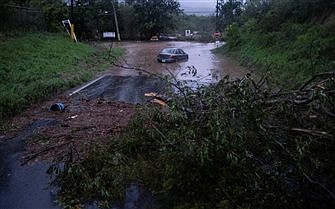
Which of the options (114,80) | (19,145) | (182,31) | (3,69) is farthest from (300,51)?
(182,31)

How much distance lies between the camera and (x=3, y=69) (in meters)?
16.3

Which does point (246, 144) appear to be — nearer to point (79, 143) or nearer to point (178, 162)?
point (178, 162)

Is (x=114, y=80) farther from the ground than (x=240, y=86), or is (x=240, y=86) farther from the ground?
(x=240, y=86)

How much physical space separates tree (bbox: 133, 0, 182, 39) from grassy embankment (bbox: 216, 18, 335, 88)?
2292 centimetres

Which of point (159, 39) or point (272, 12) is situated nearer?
point (272, 12)

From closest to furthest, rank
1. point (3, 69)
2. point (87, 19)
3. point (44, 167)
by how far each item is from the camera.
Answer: point (44, 167) < point (3, 69) < point (87, 19)

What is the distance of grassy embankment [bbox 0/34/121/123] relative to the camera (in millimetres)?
13094

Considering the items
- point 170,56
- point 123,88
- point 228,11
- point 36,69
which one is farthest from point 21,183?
point 228,11

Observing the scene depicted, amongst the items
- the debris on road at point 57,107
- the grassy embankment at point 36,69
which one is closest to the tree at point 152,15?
the grassy embankment at point 36,69

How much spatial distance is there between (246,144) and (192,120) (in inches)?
43.3

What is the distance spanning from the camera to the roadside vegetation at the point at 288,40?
54.2 feet

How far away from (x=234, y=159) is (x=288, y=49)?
17547 mm

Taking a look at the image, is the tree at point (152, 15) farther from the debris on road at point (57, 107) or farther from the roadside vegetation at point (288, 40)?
the debris on road at point (57, 107)

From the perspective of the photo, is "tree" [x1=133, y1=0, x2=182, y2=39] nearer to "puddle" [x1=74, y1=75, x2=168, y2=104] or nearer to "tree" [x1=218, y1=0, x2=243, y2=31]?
"tree" [x1=218, y1=0, x2=243, y2=31]
